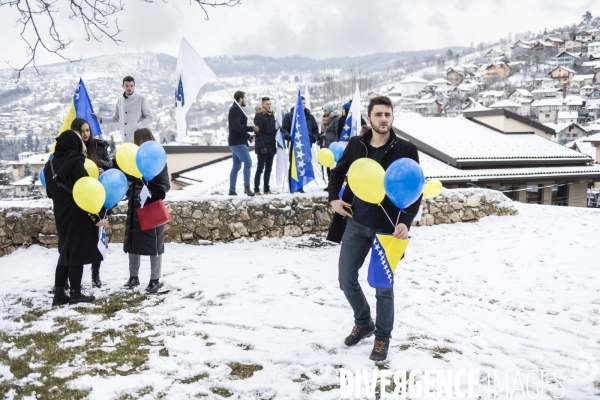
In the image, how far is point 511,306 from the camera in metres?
5.11

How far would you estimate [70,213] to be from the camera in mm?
4621

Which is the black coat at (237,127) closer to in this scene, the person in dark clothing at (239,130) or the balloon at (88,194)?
the person in dark clothing at (239,130)

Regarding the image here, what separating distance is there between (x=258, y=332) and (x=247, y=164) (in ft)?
15.1

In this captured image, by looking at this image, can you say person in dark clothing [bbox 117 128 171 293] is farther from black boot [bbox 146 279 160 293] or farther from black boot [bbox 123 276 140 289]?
black boot [bbox 123 276 140 289]

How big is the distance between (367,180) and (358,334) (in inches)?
59.8

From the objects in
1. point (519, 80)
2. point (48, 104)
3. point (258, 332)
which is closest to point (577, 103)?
point (519, 80)

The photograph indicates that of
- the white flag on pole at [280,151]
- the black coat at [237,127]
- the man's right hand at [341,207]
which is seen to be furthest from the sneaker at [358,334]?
the white flag on pole at [280,151]

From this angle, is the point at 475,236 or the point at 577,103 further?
the point at 577,103

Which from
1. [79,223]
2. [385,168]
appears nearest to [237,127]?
[79,223]

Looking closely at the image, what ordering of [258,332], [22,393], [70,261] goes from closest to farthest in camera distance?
1. [22,393]
2. [258,332]
3. [70,261]

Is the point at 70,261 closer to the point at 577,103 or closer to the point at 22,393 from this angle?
the point at 22,393

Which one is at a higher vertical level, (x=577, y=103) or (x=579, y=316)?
(x=577, y=103)

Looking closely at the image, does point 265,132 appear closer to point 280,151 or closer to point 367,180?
point 280,151

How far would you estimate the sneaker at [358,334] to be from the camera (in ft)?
12.7
